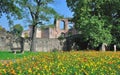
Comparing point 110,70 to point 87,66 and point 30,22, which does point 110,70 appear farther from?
point 30,22

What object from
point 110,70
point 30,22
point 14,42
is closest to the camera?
point 110,70

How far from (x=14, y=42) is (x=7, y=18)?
6458mm

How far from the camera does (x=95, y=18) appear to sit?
138 ft

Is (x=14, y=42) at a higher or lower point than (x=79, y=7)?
lower

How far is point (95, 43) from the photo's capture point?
42469 mm

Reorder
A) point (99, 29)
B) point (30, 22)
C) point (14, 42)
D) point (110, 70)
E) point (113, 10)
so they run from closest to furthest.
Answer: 1. point (110, 70)
2. point (99, 29)
3. point (113, 10)
4. point (30, 22)
5. point (14, 42)

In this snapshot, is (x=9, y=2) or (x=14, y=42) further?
(x=14, y=42)

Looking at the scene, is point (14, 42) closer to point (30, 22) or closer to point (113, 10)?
point (30, 22)

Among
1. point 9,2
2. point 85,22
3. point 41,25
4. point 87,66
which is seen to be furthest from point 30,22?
point 87,66

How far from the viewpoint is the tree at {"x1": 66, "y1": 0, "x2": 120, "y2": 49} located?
136 feet

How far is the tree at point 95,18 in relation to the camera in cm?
4131

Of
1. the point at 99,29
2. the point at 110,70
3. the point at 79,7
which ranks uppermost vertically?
the point at 79,7

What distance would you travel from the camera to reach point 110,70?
12.0m

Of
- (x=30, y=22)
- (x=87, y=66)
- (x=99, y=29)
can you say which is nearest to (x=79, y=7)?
(x=99, y=29)
